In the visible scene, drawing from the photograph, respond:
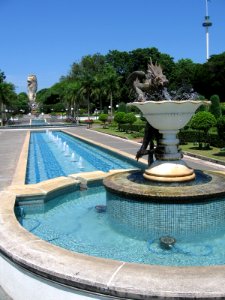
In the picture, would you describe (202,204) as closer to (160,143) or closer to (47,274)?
(160,143)

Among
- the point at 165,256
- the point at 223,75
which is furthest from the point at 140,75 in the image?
the point at 223,75

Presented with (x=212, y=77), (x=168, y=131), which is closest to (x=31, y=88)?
(x=212, y=77)

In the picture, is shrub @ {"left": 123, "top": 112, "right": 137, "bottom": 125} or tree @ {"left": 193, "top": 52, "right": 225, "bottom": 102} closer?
shrub @ {"left": 123, "top": 112, "right": 137, "bottom": 125}

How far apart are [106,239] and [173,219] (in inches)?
43.8

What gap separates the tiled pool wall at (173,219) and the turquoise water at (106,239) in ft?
0.10

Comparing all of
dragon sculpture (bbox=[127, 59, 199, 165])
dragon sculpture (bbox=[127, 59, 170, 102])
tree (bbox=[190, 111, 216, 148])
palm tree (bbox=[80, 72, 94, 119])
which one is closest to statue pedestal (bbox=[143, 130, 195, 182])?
dragon sculpture (bbox=[127, 59, 199, 165])

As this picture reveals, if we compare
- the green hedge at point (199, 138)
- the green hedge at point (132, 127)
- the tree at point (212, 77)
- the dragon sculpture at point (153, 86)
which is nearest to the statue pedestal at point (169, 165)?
the dragon sculpture at point (153, 86)

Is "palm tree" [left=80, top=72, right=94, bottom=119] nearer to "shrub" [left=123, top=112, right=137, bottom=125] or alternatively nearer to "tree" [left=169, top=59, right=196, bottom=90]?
"tree" [left=169, top=59, right=196, bottom=90]

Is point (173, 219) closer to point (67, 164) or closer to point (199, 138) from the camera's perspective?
point (67, 164)

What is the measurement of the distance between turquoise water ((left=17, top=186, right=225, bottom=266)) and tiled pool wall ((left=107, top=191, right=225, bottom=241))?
32 mm

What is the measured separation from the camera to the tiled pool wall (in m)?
5.90

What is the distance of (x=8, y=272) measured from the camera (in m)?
4.31

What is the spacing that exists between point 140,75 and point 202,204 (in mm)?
3075

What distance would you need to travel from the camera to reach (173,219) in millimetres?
5922
